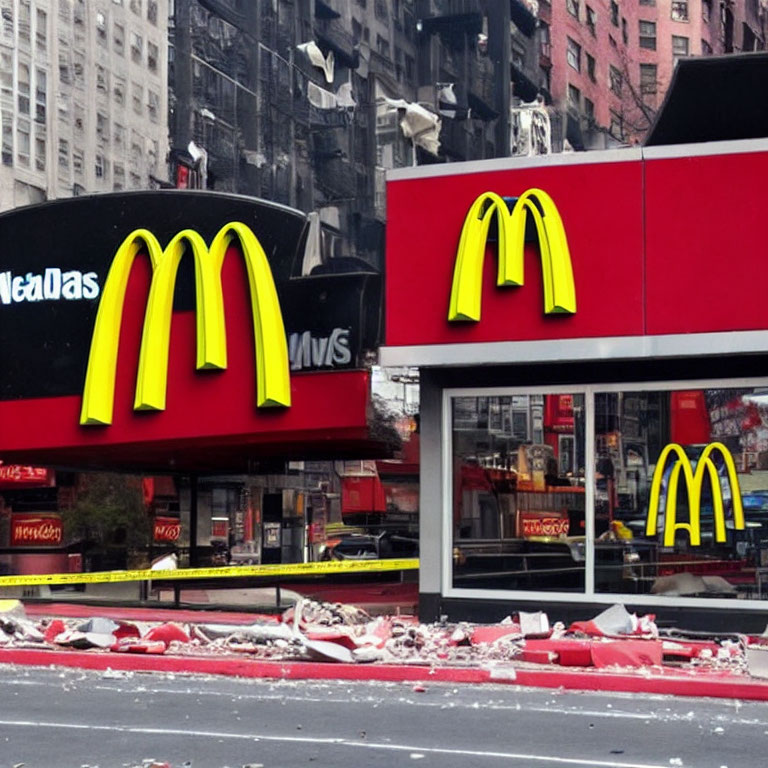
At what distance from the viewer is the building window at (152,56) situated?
159ft

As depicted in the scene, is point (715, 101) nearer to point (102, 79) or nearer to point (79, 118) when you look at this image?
point (79, 118)

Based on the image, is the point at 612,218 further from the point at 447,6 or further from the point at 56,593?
the point at 447,6

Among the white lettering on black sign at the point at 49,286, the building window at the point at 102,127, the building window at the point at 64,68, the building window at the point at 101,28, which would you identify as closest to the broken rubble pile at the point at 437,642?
the white lettering on black sign at the point at 49,286

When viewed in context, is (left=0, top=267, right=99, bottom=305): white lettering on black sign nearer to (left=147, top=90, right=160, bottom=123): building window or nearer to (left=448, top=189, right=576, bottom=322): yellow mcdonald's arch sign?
(left=448, top=189, right=576, bottom=322): yellow mcdonald's arch sign

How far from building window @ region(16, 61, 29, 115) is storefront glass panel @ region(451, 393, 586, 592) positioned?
82.9ft

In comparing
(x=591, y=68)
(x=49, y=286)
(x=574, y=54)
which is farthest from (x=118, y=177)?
(x=591, y=68)

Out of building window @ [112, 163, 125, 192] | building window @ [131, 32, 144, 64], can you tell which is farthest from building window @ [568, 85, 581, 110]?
building window @ [112, 163, 125, 192]

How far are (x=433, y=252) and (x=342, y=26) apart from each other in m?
51.5

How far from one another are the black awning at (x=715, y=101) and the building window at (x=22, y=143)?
23.3m

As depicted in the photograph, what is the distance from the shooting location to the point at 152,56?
160 feet

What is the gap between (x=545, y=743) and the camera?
10.2m

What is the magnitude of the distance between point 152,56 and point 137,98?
2145 millimetres

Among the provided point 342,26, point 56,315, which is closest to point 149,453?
point 56,315

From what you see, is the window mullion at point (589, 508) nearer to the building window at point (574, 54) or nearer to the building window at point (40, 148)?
the building window at point (40, 148)
